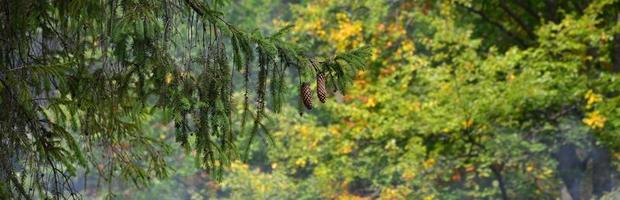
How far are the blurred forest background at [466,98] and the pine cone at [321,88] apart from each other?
19.8 feet

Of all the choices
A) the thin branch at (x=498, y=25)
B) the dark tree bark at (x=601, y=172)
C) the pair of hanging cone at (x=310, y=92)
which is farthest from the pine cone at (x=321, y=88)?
the dark tree bark at (x=601, y=172)

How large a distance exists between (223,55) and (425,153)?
7696 mm

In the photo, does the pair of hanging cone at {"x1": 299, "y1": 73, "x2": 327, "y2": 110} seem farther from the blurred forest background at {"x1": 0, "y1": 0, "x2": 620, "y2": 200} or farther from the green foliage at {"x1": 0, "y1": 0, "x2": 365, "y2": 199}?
the blurred forest background at {"x1": 0, "y1": 0, "x2": 620, "y2": 200}

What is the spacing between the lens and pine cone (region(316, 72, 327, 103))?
3.29 meters

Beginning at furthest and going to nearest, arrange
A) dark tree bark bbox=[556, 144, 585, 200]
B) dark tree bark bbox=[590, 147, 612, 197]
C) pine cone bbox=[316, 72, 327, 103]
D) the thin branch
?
dark tree bark bbox=[556, 144, 585, 200]
the thin branch
dark tree bark bbox=[590, 147, 612, 197]
pine cone bbox=[316, 72, 327, 103]

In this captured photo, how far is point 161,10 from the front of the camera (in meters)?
3.41

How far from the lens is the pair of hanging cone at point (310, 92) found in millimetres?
3295

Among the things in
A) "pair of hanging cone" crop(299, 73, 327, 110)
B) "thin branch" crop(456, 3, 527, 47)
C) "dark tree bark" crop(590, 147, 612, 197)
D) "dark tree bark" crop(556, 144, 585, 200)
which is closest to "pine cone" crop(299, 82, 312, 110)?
"pair of hanging cone" crop(299, 73, 327, 110)

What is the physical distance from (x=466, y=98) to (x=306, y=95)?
728 cm

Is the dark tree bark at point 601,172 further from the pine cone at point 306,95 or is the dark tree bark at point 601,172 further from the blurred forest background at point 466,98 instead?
the pine cone at point 306,95

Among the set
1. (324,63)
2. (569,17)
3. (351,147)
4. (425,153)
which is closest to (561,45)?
(569,17)

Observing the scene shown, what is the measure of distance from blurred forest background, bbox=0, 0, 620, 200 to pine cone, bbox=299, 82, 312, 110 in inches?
238

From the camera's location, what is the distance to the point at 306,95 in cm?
335

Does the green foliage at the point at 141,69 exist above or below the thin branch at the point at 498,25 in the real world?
below
